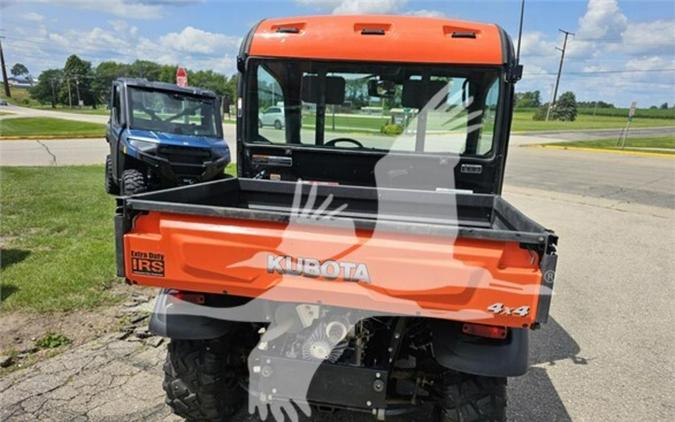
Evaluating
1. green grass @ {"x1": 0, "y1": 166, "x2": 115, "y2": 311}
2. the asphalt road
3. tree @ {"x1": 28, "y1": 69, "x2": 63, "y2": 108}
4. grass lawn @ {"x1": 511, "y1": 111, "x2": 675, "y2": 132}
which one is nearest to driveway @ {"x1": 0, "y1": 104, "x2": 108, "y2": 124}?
green grass @ {"x1": 0, "y1": 166, "x2": 115, "y2": 311}

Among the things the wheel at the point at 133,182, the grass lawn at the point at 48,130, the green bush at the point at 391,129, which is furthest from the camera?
the grass lawn at the point at 48,130

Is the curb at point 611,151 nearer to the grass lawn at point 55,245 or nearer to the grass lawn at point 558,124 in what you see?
the grass lawn at point 558,124

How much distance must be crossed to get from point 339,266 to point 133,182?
7.13m

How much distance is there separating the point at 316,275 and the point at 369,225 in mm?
326

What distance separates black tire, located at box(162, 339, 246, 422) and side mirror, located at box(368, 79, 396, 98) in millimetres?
2431

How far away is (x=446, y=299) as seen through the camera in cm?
196

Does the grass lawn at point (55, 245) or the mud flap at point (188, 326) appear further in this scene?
the grass lawn at point (55, 245)

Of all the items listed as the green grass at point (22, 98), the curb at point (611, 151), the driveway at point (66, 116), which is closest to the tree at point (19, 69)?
the green grass at point (22, 98)

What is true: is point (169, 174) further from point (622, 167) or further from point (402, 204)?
point (622, 167)

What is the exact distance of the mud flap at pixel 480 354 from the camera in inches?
82.9

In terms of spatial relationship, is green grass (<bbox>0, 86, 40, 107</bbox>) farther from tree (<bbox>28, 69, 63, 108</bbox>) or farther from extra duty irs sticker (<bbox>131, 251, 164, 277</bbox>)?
extra duty irs sticker (<bbox>131, 251, 164, 277</bbox>)

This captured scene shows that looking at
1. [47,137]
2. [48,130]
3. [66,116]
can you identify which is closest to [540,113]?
[66,116]

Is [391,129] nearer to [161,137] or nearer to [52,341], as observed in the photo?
[52,341]

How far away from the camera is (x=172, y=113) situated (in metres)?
9.59
